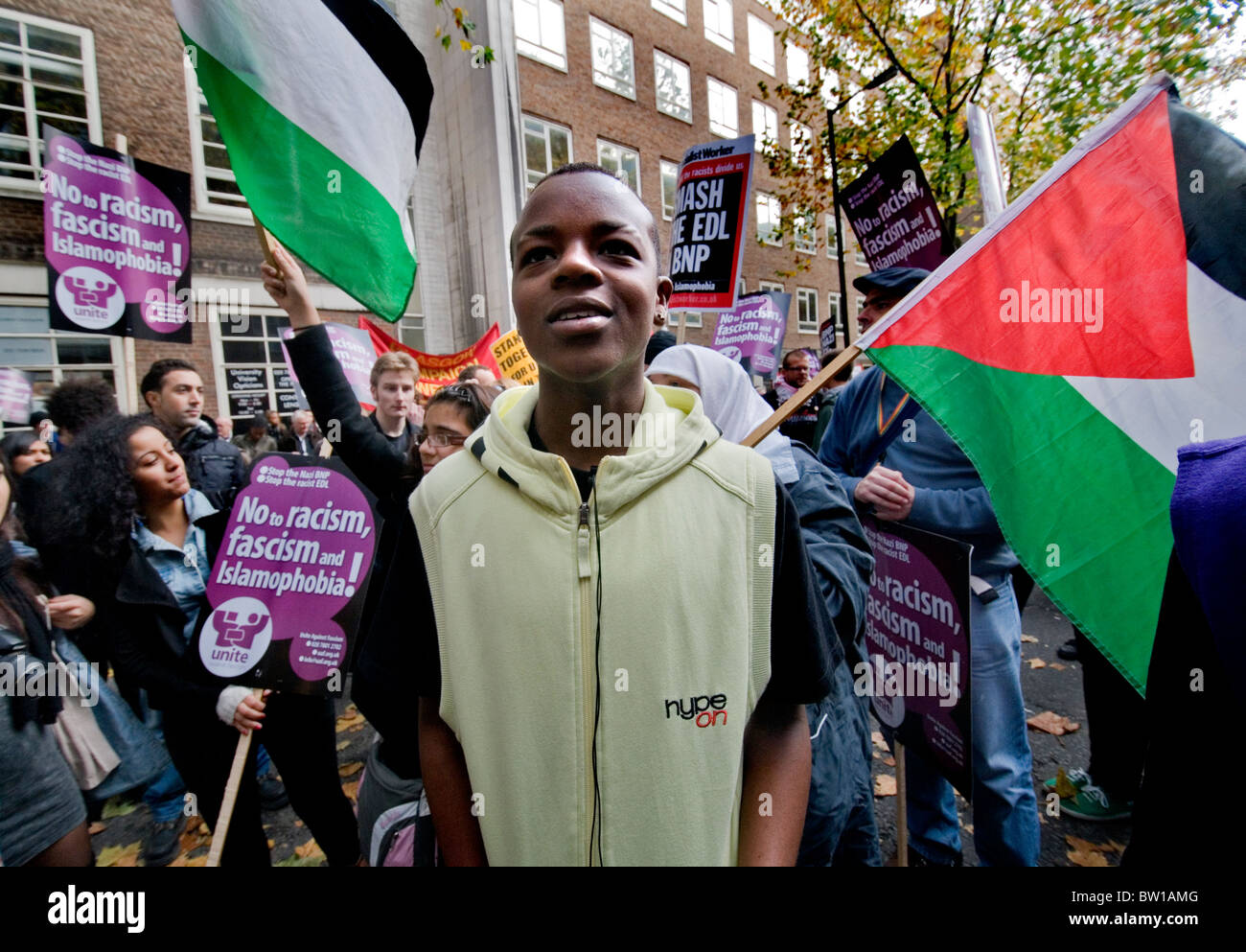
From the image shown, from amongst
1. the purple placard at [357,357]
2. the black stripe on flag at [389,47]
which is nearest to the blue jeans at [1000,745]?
the black stripe on flag at [389,47]

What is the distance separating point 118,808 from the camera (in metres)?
3.41

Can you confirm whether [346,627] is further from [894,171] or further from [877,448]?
[894,171]

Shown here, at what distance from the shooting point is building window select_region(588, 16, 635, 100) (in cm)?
1808

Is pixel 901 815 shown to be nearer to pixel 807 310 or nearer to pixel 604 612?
pixel 604 612

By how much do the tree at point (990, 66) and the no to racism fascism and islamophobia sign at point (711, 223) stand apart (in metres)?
6.32

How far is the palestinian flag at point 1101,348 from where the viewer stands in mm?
1540

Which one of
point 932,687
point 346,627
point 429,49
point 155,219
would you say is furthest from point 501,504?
point 429,49

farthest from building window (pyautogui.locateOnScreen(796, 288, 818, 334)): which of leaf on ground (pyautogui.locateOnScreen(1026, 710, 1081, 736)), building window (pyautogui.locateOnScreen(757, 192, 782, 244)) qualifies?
leaf on ground (pyautogui.locateOnScreen(1026, 710, 1081, 736))

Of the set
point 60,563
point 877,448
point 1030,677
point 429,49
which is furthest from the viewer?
point 429,49

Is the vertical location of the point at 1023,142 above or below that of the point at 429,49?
below

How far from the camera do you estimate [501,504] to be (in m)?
1.10

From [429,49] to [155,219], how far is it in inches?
454

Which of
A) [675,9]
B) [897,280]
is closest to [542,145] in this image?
[675,9]

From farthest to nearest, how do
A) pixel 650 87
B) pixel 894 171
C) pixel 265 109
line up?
pixel 650 87
pixel 894 171
pixel 265 109
